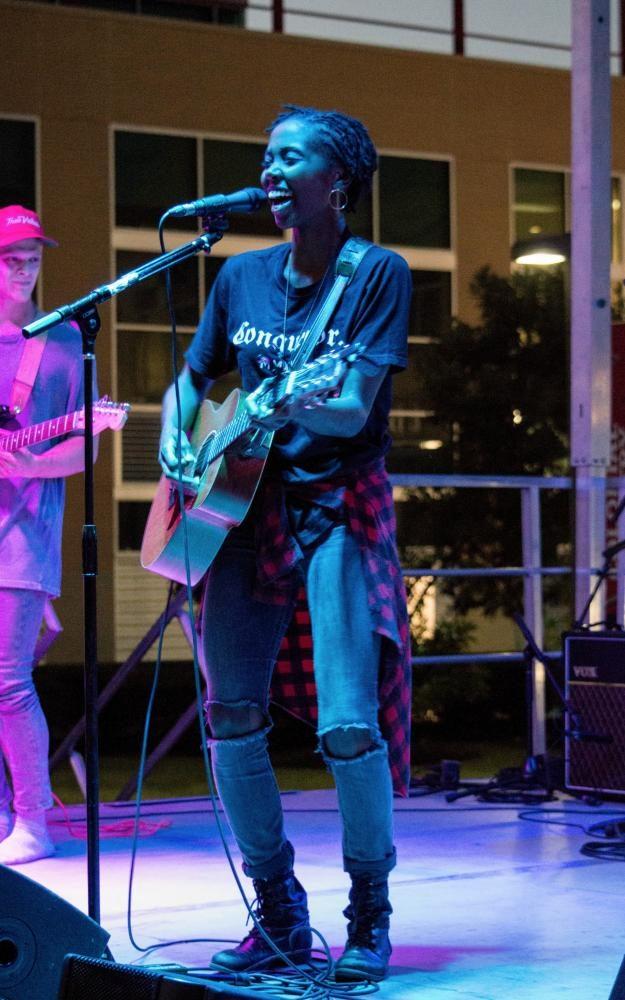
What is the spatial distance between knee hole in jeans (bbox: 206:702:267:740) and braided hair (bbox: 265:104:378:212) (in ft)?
3.68

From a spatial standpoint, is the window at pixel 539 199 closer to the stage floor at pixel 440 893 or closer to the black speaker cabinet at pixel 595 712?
the black speaker cabinet at pixel 595 712

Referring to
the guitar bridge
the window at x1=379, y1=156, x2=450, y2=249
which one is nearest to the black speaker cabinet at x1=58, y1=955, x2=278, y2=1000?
the guitar bridge

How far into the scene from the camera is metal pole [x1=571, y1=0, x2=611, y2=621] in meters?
6.25

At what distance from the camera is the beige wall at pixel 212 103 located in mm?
15008

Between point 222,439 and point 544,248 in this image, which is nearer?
point 222,439

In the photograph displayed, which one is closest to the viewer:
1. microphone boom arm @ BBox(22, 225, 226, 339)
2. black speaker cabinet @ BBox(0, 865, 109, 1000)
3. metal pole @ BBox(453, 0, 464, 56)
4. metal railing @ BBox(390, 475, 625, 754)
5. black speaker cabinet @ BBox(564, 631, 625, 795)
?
black speaker cabinet @ BBox(0, 865, 109, 1000)

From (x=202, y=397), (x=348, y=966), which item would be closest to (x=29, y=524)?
(x=202, y=397)

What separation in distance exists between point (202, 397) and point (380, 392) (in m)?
0.46

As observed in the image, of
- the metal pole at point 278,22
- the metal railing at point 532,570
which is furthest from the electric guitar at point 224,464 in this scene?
the metal pole at point 278,22

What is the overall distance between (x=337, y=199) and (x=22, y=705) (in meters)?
2.07

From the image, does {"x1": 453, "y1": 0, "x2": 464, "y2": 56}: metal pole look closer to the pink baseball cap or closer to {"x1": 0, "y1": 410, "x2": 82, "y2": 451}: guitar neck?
the pink baseball cap

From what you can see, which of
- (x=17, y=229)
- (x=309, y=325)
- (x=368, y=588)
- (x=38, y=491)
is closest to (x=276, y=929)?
(x=368, y=588)

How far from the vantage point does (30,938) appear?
8.63ft

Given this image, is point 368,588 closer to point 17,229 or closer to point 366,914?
point 366,914
